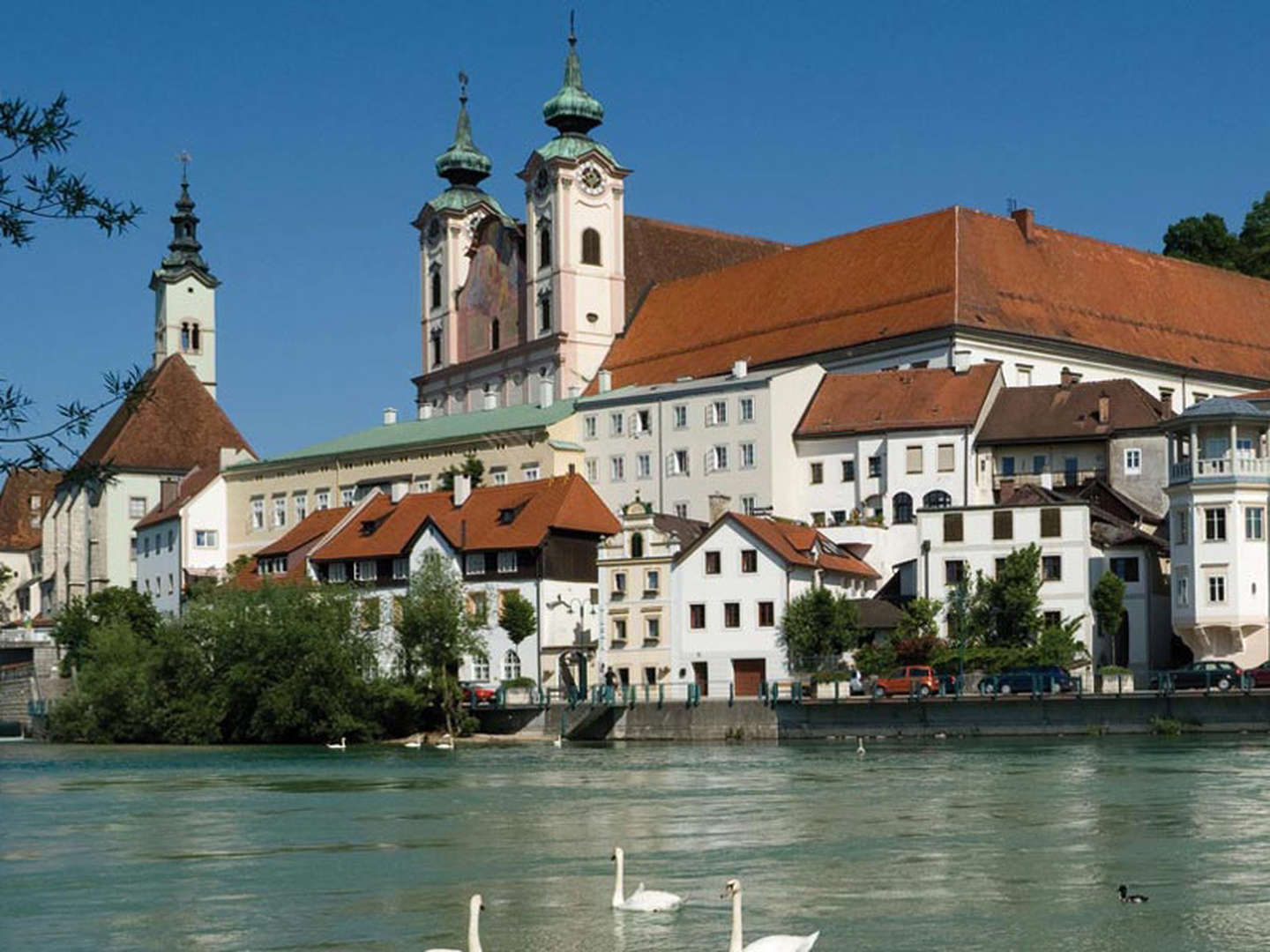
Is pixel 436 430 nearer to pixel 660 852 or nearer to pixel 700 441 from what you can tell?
pixel 700 441

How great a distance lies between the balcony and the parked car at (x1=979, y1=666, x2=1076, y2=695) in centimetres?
933

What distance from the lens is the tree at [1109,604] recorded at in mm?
81812

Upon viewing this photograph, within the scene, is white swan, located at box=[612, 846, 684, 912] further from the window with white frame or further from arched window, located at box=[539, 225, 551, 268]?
arched window, located at box=[539, 225, 551, 268]

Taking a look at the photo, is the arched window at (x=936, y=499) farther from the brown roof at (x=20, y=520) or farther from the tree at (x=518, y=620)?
the brown roof at (x=20, y=520)

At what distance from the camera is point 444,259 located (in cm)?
13612

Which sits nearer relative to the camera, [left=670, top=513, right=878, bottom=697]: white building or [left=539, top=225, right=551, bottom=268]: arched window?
[left=670, top=513, right=878, bottom=697]: white building

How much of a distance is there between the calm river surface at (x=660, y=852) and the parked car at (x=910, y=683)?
1209 cm

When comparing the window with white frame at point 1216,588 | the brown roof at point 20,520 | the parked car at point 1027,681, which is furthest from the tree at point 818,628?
the brown roof at point 20,520

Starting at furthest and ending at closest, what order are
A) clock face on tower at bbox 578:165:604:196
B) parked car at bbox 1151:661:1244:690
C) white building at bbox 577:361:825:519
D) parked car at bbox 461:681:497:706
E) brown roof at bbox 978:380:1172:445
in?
clock face on tower at bbox 578:165:604:196 < white building at bbox 577:361:825:519 < brown roof at bbox 978:380:1172:445 < parked car at bbox 461:681:497:706 < parked car at bbox 1151:661:1244:690

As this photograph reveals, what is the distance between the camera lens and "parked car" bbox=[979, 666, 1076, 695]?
74.8m

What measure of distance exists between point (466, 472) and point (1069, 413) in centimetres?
2915

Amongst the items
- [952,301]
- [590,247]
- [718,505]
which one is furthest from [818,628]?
[590,247]

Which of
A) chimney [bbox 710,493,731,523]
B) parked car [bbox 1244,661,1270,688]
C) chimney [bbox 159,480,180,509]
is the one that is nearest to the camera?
parked car [bbox 1244,661,1270,688]

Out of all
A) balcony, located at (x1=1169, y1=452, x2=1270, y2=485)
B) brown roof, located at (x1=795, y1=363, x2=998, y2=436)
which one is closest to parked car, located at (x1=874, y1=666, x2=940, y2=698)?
balcony, located at (x1=1169, y1=452, x2=1270, y2=485)
